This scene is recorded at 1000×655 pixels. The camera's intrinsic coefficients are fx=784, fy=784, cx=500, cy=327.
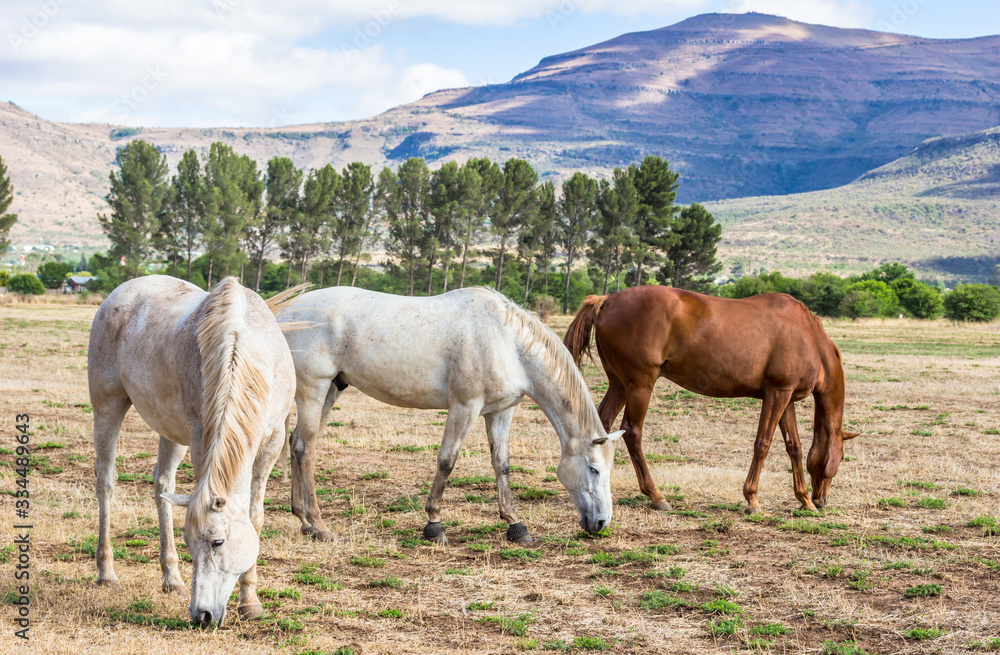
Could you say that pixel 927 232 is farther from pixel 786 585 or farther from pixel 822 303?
pixel 786 585

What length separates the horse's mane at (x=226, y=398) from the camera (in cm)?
480

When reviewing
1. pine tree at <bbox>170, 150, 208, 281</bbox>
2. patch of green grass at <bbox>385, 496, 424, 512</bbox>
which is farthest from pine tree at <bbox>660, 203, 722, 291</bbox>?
patch of green grass at <bbox>385, 496, 424, 512</bbox>

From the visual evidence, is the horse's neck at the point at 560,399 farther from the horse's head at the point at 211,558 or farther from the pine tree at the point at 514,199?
the pine tree at the point at 514,199

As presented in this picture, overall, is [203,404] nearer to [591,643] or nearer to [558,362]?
[591,643]

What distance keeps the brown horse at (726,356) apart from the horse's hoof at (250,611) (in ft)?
16.1

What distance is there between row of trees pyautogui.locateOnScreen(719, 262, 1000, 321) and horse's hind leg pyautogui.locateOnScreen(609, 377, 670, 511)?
50.6 meters

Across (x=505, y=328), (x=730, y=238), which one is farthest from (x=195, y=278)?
(x=730, y=238)

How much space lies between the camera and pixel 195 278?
67.1 m

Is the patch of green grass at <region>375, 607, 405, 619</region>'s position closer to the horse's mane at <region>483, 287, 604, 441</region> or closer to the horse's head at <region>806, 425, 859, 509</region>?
the horse's mane at <region>483, 287, 604, 441</region>

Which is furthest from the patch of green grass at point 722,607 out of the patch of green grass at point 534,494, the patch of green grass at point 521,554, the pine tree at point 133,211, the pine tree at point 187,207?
the pine tree at point 133,211

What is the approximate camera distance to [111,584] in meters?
5.95

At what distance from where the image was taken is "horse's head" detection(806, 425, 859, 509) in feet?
29.9

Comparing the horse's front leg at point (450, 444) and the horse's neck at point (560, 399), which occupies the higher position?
the horse's neck at point (560, 399)

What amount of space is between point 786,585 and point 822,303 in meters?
57.8
